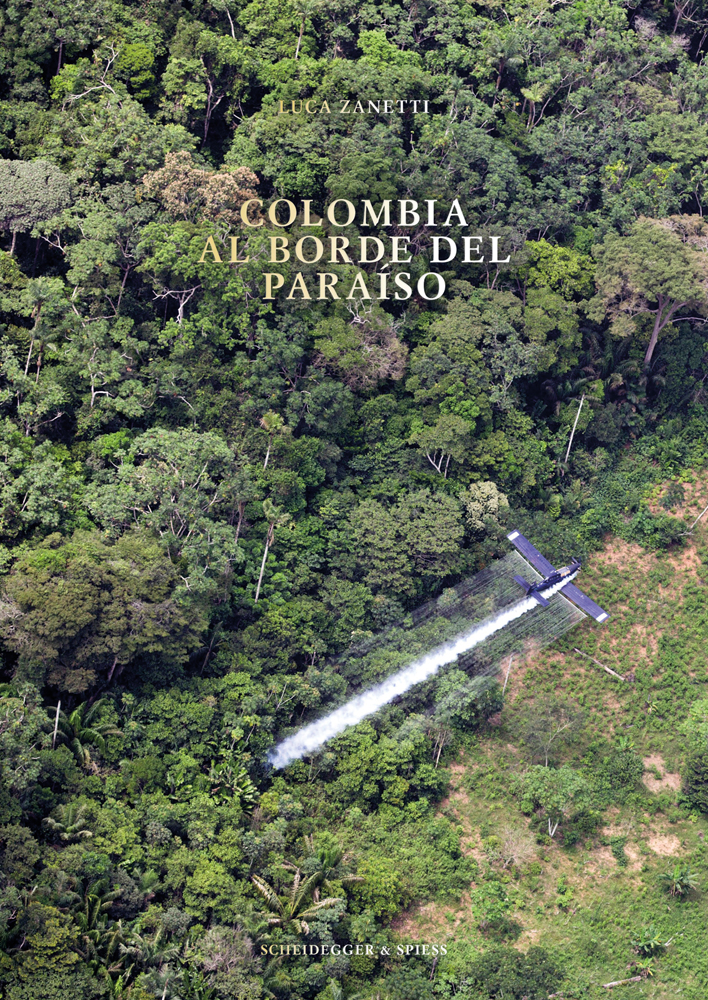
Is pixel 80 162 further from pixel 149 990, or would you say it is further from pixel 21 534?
pixel 149 990

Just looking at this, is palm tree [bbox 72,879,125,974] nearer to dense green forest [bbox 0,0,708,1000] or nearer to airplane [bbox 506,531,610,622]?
dense green forest [bbox 0,0,708,1000]

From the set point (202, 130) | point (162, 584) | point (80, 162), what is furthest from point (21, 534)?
point (202, 130)

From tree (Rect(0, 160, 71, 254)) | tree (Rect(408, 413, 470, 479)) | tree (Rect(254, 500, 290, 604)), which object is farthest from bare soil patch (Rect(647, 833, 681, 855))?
tree (Rect(0, 160, 71, 254))

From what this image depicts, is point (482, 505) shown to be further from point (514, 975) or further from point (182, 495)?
point (514, 975)

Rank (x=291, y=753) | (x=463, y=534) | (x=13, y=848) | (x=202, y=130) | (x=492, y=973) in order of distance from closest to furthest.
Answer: (x=13, y=848)
(x=492, y=973)
(x=291, y=753)
(x=463, y=534)
(x=202, y=130)

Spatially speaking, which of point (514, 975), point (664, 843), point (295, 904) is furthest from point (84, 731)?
point (664, 843)

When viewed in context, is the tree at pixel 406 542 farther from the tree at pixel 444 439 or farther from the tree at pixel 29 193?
the tree at pixel 29 193
